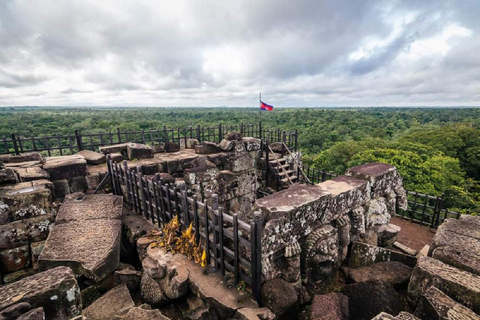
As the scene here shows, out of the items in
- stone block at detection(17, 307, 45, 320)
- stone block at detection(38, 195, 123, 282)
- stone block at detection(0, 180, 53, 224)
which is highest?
stone block at detection(17, 307, 45, 320)

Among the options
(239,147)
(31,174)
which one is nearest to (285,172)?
(239,147)

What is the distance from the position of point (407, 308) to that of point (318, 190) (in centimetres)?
160

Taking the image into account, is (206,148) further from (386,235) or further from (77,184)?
(386,235)

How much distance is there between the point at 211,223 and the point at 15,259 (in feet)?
9.20

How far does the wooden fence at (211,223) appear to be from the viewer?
2654 millimetres

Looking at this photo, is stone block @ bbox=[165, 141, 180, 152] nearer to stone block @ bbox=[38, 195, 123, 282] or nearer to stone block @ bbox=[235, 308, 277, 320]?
Answer: stone block @ bbox=[38, 195, 123, 282]

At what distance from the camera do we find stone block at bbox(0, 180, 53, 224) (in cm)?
321

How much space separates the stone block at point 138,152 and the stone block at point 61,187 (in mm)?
1655

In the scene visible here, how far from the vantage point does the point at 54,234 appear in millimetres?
3162

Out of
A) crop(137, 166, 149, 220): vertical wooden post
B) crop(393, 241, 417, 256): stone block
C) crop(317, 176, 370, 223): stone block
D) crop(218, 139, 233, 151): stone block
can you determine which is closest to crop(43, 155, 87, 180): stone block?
crop(137, 166, 149, 220): vertical wooden post

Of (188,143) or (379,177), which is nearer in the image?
(379,177)

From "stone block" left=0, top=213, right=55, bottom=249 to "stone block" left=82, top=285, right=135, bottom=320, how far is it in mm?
1633

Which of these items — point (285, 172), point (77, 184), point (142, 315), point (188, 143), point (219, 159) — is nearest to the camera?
point (142, 315)

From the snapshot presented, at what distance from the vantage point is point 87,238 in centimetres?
317
